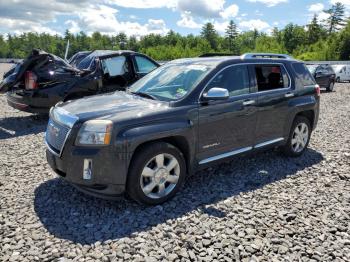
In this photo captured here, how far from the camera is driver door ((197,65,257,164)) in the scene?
15.0ft

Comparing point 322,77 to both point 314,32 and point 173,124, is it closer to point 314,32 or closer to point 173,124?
point 173,124

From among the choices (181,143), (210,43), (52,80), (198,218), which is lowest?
(198,218)

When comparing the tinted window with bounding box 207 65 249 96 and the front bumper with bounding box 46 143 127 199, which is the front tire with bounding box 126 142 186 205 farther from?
the tinted window with bounding box 207 65 249 96

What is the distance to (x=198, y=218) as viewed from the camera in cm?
393

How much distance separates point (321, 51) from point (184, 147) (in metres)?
73.3

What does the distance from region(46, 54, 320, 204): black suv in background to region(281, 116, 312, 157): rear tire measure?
0.09 feet

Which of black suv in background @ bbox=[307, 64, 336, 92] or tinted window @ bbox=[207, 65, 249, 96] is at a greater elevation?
tinted window @ bbox=[207, 65, 249, 96]

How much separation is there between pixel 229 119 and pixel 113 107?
1621 mm

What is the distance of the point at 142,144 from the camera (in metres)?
4.01

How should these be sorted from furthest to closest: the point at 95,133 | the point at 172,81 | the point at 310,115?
the point at 310,115
the point at 172,81
the point at 95,133

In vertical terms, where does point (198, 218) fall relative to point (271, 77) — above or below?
below

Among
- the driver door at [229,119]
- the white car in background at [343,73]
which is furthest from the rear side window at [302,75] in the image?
the white car in background at [343,73]

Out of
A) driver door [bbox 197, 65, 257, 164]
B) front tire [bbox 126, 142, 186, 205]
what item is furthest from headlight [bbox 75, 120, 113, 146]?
driver door [bbox 197, 65, 257, 164]

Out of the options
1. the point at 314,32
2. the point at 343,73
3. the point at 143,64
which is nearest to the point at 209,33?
the point at 314,32
